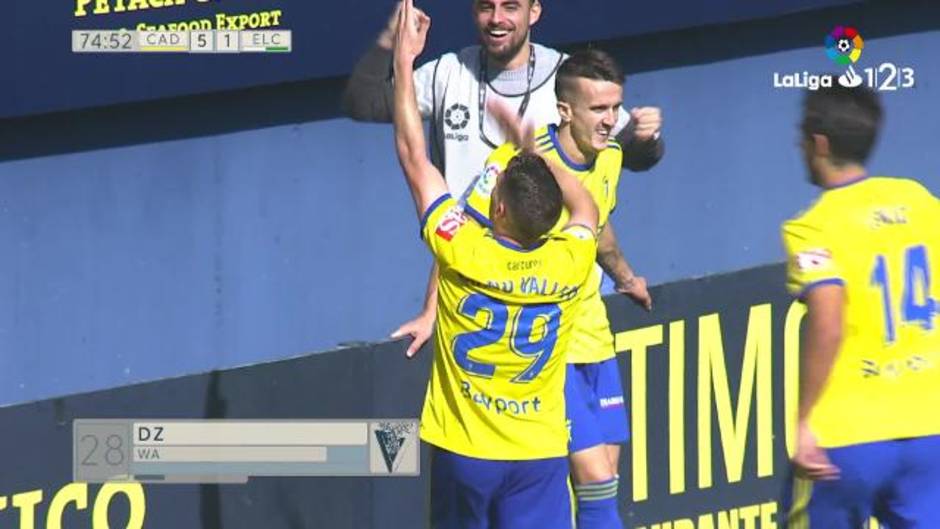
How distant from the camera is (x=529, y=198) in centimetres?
809

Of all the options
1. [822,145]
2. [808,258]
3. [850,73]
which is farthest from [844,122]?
[850,73]

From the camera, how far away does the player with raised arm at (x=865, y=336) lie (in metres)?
7.52

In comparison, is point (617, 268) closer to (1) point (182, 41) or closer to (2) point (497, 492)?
(2) point (497, 492)

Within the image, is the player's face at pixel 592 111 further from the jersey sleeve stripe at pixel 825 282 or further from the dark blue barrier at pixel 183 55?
the jersey sleeve stripe at pixel 825 282

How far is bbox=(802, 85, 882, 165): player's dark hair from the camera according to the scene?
7613 millimetres

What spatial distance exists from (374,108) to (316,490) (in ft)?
5.61

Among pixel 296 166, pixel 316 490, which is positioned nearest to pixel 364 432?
pixel 316 490

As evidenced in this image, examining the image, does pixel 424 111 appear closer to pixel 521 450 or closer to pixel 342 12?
pixel 342 12

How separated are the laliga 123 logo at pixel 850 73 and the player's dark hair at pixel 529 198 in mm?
3941

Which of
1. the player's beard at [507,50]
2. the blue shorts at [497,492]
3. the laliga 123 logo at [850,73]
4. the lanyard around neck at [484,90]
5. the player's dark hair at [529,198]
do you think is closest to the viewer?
the player's dark hair at [529,198]

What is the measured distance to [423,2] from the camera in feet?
33.3

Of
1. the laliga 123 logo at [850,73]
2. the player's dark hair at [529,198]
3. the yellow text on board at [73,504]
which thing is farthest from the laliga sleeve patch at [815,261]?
the laliga 123 logo at [850,73]

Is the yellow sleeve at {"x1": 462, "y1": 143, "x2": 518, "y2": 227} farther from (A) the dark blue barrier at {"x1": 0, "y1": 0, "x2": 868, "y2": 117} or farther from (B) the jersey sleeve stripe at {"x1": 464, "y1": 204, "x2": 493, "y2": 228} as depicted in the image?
(A) the dark blue barrier at {"x1": 0, "y1": 0, "x2": 868, "y2": 117}

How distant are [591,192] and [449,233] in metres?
1.23
